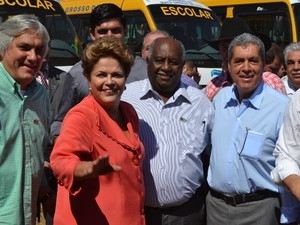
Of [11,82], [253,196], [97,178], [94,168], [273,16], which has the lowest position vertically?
[253,196]

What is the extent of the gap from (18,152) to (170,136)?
3.26ft

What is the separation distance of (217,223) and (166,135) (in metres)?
0.60

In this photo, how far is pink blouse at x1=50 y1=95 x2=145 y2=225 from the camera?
3.24 metres

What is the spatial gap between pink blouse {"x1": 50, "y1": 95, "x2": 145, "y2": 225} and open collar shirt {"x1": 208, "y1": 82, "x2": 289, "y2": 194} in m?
0.68

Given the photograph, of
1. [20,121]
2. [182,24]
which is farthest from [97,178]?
[182,24]

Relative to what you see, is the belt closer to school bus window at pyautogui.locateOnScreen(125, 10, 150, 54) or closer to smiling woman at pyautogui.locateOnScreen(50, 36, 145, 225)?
smiling woman at pyautogui.locateOnScreen(50, 36, 145, 225)

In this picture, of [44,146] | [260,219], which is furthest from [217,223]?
[44,146]

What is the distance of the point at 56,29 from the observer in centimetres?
1024

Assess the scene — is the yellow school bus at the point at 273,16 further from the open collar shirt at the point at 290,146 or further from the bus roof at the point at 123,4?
the open collar shirt at the point at 290,146

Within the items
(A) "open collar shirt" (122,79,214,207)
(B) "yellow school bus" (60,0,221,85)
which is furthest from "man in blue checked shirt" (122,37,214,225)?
(B) "yellow school bus" (60,0,221,85)

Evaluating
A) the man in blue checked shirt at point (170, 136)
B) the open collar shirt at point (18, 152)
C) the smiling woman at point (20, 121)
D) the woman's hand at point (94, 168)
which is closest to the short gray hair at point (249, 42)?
the man in blue checked shirt at point (170, 136)

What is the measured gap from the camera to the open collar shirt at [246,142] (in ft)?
12.8

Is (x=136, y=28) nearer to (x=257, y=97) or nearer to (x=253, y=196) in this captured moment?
(x=257, y=97)

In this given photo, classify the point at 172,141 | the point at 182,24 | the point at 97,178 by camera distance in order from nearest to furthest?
the point at 97,178, the point at 172,141, the point at 182,24
